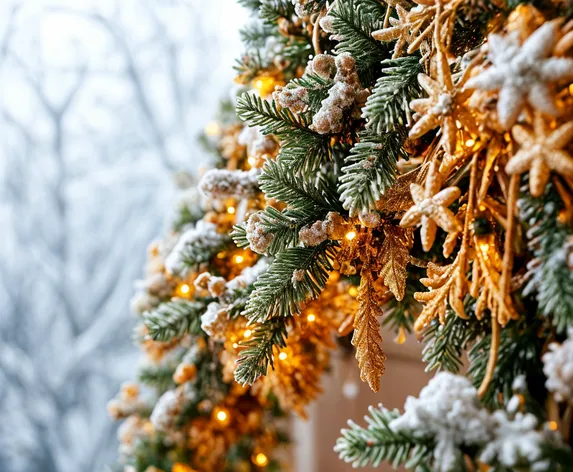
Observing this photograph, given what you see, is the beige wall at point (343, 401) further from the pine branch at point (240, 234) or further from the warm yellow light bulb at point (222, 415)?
the pine branch at point (240, 234)

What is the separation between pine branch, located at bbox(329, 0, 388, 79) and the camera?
1.47 feet

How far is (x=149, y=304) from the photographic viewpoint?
80 centimetres

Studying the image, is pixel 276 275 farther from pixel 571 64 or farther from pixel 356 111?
pixel 571 64

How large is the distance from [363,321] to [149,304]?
43 cm

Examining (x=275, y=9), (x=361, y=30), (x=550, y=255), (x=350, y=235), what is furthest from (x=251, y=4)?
(x=550, y=255)

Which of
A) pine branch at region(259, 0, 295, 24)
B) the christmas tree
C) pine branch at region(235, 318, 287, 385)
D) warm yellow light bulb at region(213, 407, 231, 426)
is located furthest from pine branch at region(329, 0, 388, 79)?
warm yellow light bulb at region(213, 407, 231, 426)

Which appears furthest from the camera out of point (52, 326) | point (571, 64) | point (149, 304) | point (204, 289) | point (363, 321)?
point (52, 326)

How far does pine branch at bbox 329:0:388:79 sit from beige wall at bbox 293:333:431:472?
0.61 metres

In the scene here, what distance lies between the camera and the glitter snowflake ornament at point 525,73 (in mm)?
303

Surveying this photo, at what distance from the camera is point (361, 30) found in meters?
0.45

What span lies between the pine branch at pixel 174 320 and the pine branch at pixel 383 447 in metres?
0.27

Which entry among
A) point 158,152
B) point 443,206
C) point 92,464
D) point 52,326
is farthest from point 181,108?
point 443,206

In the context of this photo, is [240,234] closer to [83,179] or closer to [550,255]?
[550,255]

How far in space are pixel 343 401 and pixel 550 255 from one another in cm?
89
